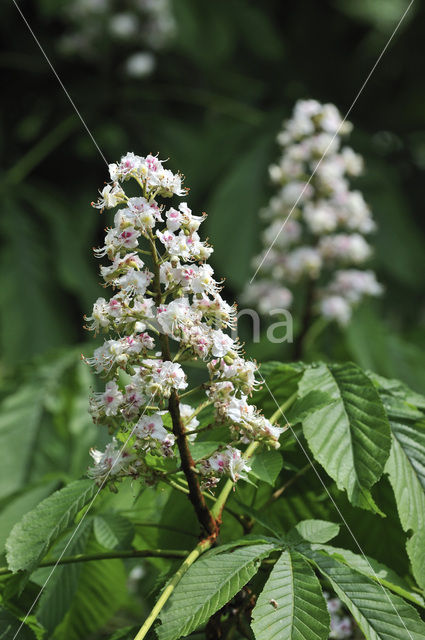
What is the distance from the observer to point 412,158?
362 centimetres

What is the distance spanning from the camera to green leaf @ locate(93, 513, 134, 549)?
980 millimetres

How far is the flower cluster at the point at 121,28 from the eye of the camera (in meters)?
3.12

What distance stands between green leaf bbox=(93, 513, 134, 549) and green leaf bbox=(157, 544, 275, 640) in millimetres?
199

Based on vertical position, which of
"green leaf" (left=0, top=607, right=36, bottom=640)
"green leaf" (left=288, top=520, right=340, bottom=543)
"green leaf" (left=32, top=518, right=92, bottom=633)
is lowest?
Answer: "green leaf" (left=0, top=607, right=36, bottom=640)

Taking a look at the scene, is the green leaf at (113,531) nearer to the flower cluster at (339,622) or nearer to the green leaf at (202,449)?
the green leaf at (202,449)

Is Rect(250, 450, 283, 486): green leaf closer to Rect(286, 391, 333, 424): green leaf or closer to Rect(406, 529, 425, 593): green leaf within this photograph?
Rect(286, 391, 333, 424): green leaf

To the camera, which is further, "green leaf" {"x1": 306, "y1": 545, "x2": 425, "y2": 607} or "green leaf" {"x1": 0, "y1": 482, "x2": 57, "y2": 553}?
"green leaf" {"x1": 0, "y1": 482, "x2": 57, "y2": 553}

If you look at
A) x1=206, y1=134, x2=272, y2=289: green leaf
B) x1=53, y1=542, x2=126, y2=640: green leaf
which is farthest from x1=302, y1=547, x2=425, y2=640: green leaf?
x1=206, y1=134, x2=272, y2=289: green leaf

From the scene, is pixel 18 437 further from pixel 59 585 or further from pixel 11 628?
pixel 11 628

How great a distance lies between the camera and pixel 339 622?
122 centimetres

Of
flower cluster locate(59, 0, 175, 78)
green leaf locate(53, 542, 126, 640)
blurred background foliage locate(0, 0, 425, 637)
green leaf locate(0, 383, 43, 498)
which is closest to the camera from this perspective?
green leaf locate(53, 542, 126, 640)

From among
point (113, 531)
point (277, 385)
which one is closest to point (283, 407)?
point (277, 385)

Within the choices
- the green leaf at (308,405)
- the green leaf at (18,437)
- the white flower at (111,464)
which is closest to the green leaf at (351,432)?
the green leaf at (308,405)

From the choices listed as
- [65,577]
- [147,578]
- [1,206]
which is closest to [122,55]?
[1,206]
